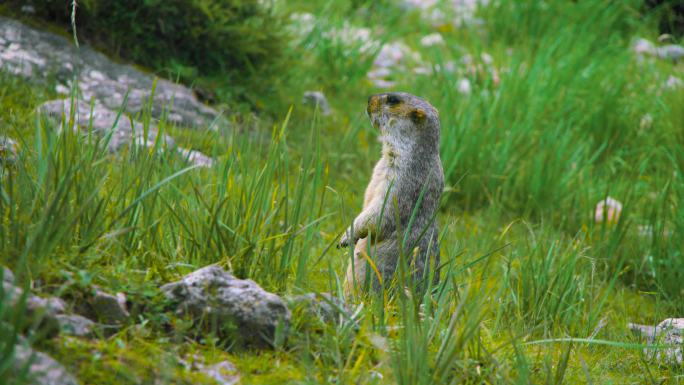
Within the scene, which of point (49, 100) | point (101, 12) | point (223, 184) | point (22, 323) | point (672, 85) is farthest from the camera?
point (672, 85)

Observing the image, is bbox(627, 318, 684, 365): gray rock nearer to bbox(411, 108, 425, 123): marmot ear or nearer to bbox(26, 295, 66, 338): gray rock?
bbox(411, 108, 425, 123): marmot ear

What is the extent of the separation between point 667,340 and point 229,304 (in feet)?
7.33

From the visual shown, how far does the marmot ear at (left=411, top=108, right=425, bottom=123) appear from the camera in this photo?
412 cm

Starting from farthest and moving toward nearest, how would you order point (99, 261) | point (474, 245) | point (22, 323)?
point (474, 245) → point (99, 261) → point (22, 323)

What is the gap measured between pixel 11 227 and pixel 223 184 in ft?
2.94

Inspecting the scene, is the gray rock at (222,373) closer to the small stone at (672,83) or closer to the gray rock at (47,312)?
the gray rock at (47,312)

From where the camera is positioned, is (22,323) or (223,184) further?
(223,184)

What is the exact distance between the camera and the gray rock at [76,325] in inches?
93.9

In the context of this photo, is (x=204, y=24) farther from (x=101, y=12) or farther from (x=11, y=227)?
(x=11, y=227)

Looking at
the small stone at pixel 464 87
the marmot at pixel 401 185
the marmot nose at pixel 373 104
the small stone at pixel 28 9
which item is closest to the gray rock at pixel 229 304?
the marmot at pixel 401 185

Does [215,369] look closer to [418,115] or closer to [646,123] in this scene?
[418,115]

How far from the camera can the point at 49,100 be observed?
508 centimetres

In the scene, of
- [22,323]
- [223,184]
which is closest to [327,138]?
[223,184]

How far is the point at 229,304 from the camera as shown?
265 cm
